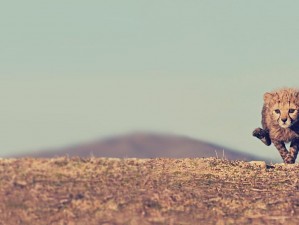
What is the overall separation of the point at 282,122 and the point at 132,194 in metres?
8.64

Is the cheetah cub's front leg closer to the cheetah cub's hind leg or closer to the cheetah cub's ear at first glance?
the cheetah cub's hind leg

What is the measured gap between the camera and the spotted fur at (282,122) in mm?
21344

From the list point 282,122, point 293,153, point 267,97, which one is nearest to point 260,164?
point 282,122

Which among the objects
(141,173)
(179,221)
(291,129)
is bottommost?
(179,221)

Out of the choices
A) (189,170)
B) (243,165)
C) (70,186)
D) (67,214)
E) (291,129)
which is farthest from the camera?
(291,129)

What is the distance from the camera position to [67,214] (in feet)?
41.9

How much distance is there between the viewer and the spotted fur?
21.3 meters

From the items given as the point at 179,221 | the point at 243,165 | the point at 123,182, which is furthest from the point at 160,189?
the point at 243,165

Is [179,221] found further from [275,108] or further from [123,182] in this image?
[275,108]

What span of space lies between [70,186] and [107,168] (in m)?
1.46

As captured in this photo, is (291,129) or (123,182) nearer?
(123,182)

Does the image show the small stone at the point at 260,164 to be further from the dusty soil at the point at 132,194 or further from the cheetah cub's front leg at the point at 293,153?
the cheetah cub's front leg at the point at 293,153

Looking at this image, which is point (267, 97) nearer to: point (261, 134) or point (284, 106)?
point (284, 106)

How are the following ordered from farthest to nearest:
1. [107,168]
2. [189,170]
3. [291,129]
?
[291,129] → [189,170] → [107,168]
